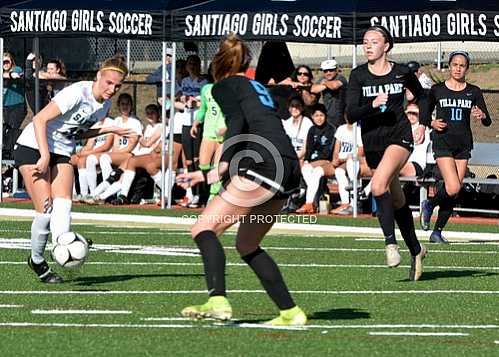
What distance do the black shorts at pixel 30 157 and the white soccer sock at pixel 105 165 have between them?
37.1 feet

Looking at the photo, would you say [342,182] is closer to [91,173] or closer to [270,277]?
[91,173]

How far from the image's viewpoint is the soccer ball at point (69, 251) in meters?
11.9

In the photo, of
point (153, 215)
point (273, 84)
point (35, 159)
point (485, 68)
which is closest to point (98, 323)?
point (35, 159)

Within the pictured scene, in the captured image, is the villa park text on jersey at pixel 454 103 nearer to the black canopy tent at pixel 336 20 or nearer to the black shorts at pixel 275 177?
the black canopy tent at pixel 336 20

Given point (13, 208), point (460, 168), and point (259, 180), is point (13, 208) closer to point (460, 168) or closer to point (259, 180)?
point (460, 168)

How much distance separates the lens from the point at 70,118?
12.0m

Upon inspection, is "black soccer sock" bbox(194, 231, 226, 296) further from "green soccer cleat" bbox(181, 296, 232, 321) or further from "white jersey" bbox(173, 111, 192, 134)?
"white jersey" bbox(173, 111, 192, 134)

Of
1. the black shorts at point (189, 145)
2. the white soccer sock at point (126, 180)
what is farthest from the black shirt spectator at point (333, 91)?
the white soccer sock at point (126, 180)

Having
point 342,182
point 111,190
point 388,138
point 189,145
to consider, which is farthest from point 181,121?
point 388,138

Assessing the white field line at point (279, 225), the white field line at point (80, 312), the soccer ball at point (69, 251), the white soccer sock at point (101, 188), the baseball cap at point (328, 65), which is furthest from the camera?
the white soccer sock at point (101, 188)

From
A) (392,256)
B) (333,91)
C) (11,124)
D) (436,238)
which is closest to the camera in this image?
(392,256)

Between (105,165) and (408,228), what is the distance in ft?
37.2

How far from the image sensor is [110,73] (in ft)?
39.2

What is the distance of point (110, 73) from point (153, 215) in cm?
936
